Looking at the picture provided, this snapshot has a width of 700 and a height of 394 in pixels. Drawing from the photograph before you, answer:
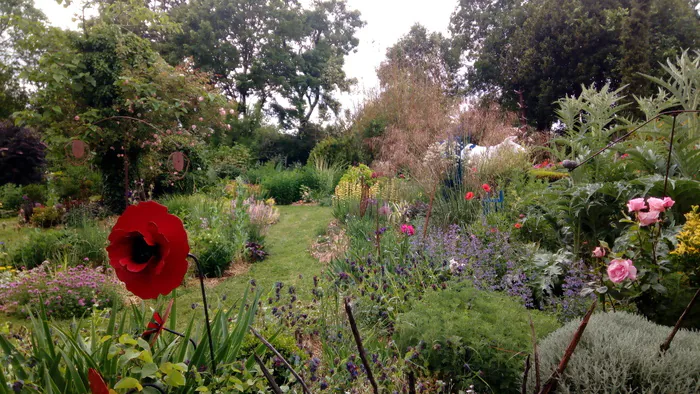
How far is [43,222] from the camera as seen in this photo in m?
7.63

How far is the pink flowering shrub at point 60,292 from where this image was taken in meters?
3.70

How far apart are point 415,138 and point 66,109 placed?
7.40 meters

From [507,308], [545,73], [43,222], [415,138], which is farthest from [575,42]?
[43,222]

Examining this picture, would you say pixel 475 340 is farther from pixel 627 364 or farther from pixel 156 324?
pixel 156 324

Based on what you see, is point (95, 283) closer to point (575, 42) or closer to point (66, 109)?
point (66, 109)

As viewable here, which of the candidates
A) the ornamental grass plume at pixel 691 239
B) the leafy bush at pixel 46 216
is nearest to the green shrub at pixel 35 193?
the leafy bush at pixel 46 216

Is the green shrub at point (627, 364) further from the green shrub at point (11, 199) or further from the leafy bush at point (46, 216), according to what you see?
the green shrub at point (11, 199)

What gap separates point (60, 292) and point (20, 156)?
29.9 ft

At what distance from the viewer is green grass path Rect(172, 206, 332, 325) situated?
14.0ft

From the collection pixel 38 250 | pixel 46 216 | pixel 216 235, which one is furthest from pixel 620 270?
pixel 46 216

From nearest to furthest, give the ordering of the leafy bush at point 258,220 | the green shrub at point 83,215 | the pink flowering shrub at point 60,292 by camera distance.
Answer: the pink flowering shrub at point 60,292, the leafy bush at point 258,220, the green shrub at point 83,215

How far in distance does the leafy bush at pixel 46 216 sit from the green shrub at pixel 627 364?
8711mm

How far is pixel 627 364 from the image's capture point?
1435 millimetres

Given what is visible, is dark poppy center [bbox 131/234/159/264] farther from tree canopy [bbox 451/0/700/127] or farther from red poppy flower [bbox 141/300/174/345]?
tree canopy [bbox 451/0/700/127]
